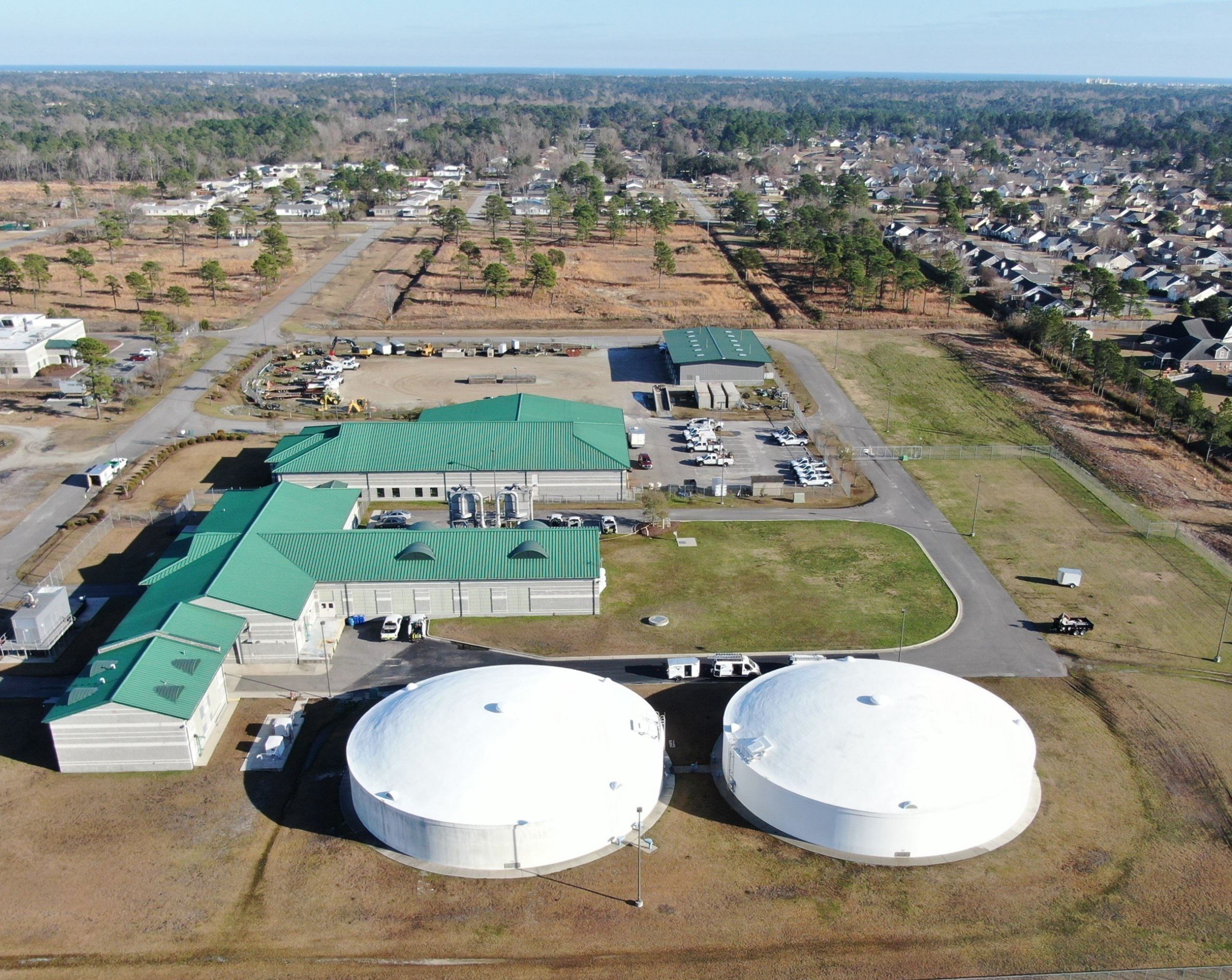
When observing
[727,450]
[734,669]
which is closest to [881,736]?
[734,669]

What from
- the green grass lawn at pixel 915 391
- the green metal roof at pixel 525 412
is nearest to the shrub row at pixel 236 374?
the green metal roof at pixel 525 412

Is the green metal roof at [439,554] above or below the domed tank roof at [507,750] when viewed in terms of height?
below

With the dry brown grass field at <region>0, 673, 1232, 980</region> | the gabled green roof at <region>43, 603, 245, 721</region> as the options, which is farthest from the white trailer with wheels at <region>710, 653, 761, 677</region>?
the gabled green roof at <region>43, 603, 245, 721</region>

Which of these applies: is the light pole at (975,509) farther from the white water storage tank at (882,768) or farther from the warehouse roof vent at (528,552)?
the warehouse roof vent at (528,552)

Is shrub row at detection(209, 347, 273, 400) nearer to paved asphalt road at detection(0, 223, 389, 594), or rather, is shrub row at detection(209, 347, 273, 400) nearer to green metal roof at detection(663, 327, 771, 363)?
paved asphalt road at detection(0, 223, 389, 594)

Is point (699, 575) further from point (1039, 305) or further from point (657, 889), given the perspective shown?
point (1039, 305)

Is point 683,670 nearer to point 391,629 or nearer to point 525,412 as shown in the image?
point 391,629
